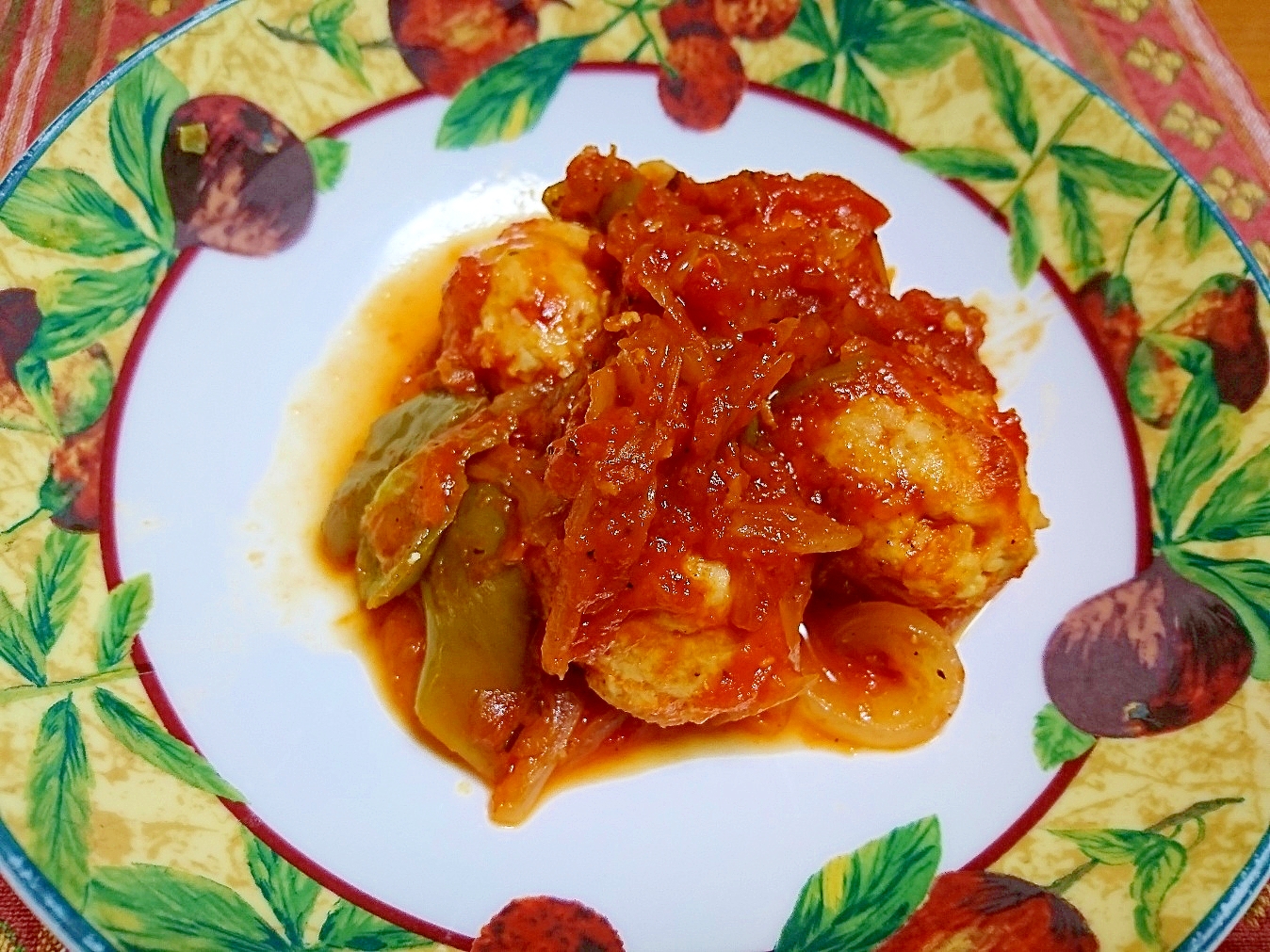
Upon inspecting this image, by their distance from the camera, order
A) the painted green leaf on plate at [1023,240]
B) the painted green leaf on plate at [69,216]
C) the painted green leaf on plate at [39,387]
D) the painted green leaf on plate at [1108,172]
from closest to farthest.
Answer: the painted green leaf on plate at [39,387], the painted green leaf on plate at [69,216], the painted green leaf on plate at [1108,172], the painted green leaf on plate at [1023,240]

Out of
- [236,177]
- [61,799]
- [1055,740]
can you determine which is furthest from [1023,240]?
[61,799]

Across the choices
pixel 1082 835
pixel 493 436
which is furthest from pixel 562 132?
pixel 1082 835

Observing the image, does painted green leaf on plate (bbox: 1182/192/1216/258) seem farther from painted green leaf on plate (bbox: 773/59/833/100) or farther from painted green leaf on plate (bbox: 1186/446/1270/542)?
painted green leaf on plate (bbox: 773/59/833/100)

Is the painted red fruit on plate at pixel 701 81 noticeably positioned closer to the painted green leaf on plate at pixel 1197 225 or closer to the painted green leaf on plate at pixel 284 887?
the painted green leaf on plate at pixel 1197 225

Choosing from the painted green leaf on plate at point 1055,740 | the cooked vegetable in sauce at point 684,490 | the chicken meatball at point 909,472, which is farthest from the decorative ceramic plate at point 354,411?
the chicken meatball at point 909,472

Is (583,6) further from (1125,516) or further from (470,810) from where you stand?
(470,810)

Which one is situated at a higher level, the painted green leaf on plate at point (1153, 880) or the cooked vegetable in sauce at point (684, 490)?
the cooked vegetable in sauce at point (684, 490)

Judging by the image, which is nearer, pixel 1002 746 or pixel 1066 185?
pixel 1002 746
